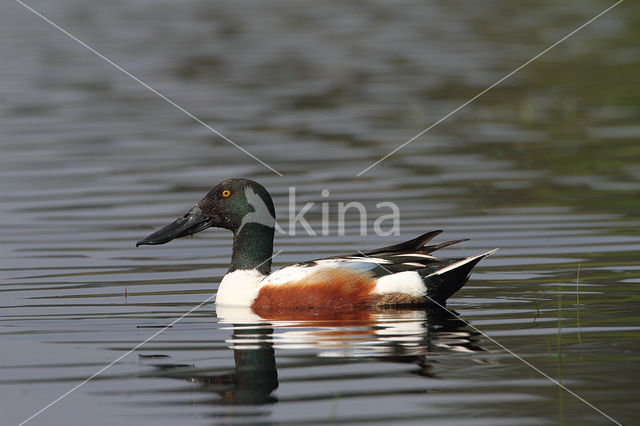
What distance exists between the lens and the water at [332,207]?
6230mm

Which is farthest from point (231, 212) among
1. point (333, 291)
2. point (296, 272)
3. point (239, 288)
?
point (333, 291)

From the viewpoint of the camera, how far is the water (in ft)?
20.4

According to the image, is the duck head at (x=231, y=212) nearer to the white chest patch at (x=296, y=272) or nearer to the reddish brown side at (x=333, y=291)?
the white chest patch at (x=296, y=272)

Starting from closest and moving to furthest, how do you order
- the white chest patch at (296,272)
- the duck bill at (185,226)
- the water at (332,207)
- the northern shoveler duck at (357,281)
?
the water at (332,207)
the northern shoveler duck at (357,281)
the white chest patch at (296,272)
the duck bill at (185,226)

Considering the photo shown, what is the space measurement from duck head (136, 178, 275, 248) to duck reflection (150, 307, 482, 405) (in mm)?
859

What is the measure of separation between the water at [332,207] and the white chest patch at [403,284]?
0.22 metres

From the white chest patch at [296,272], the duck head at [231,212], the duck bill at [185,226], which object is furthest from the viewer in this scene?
the duck bill at [185,226]

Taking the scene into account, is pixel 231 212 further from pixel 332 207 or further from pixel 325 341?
pixel 332 207

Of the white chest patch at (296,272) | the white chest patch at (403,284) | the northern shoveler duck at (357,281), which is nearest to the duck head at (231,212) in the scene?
the northern shoveler duck at (357,281)

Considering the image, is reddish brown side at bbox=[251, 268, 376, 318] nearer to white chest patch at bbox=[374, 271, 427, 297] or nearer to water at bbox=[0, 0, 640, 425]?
white chest patch at bbox=[374, 271, 427, 297]

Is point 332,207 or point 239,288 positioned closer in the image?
point 239,288

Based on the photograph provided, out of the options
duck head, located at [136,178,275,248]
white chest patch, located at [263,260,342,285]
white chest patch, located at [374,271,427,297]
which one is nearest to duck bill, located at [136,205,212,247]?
duck head, located at [136,178,275,248]

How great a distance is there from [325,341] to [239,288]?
1509mm

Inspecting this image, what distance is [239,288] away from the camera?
28.5 feet
